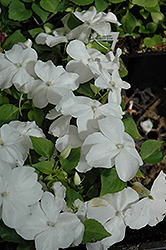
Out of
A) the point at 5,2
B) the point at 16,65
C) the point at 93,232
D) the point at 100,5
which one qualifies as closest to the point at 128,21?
the point at 100,5

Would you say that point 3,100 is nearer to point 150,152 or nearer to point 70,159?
point 70,159

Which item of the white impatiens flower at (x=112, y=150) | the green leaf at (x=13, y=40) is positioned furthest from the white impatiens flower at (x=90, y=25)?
the white impatiens flower at (x=112, y=150)

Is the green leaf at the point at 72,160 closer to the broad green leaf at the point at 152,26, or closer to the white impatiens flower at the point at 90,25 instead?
the white impatiens flower at the point at 90,25

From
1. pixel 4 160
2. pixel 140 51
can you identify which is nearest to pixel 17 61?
pixel 4 160

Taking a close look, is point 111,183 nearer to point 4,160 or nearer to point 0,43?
point 4,160

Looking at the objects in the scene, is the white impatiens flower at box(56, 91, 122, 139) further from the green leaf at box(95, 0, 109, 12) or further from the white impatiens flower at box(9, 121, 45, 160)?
the green leaf at box(95, 0, 109, 12)
